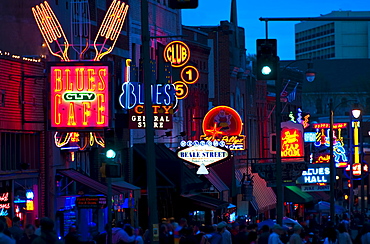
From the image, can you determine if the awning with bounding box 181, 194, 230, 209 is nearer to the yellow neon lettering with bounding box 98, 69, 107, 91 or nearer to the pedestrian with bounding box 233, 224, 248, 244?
the yellow neon lettering with bounding box 98, 69, 107, 91

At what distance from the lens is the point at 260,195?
2125 inches

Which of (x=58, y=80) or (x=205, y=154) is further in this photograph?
(x=205, y=154)

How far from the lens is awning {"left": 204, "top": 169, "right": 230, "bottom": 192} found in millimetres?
43031

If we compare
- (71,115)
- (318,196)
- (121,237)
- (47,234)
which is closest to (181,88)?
(71,115)

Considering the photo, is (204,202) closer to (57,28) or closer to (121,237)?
Result: (57,28)

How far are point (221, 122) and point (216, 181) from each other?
9.43ft

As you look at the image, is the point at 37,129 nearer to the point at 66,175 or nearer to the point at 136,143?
the point at 66,175

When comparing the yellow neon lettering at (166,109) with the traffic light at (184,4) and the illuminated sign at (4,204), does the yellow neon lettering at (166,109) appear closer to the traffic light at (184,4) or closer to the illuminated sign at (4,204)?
the illuminated sign at (4,204)

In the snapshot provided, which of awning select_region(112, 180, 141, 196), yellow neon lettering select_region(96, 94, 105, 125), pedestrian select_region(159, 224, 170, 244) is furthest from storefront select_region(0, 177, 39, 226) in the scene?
awning select_region(112, 180, 141, 196)

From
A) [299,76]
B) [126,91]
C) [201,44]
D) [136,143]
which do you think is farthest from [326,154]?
[126,91]

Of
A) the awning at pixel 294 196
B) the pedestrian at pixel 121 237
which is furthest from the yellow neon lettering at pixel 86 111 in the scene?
the awning at pixel 294 196

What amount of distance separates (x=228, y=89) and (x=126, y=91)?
65.0 feet

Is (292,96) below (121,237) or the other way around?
the other way around

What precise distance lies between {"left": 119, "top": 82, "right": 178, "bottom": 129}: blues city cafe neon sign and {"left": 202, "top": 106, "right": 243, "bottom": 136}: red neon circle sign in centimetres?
1066
